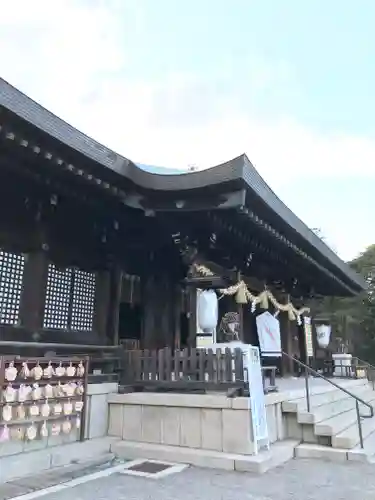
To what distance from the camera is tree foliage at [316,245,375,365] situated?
2630 centimetres

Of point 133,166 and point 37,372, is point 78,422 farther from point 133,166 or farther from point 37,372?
point 133,166

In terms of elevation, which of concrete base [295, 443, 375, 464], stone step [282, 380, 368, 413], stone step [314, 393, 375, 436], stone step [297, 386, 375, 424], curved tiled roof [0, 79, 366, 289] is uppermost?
curved tiled roof [0, 79, 366, 289]

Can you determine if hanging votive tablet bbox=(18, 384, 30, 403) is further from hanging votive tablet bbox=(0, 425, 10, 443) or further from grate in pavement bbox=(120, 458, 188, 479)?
grate in pavement bbox=(120, 458, 188, 479)

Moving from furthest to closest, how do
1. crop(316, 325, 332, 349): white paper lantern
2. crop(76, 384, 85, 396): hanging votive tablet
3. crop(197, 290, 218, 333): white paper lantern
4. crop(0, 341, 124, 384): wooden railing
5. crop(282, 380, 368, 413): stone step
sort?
crop(316, 325, 332, 349): white paper lantern → crop(197, 290, 218, 333): white paper lantern → crop(282, 380, 368, 413): stone step → crop(76, 384, 85, 396): hanging votive tablet → crop(0, 341, 124, 384): wooden railing

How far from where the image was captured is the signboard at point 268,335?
37.8ft

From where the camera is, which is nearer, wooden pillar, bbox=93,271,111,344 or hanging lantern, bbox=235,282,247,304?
wooden pillar, bbox=93,271,111,344

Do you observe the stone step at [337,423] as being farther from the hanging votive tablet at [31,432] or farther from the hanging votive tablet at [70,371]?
the hanging votive tablet at [31,432]

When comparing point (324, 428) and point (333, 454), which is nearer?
point (333, 454)

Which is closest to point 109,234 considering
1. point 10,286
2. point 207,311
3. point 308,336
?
point 10,286

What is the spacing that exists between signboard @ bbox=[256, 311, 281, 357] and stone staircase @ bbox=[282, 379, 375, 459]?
2.91 meters

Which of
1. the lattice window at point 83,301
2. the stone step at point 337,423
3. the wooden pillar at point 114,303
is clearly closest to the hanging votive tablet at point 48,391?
the lattice window at point 83,301

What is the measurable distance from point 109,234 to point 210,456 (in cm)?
386

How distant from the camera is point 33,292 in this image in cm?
642

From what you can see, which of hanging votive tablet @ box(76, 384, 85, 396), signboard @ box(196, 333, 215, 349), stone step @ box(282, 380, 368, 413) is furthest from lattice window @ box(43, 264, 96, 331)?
stone step @ box(282, 380, 368, 413)
